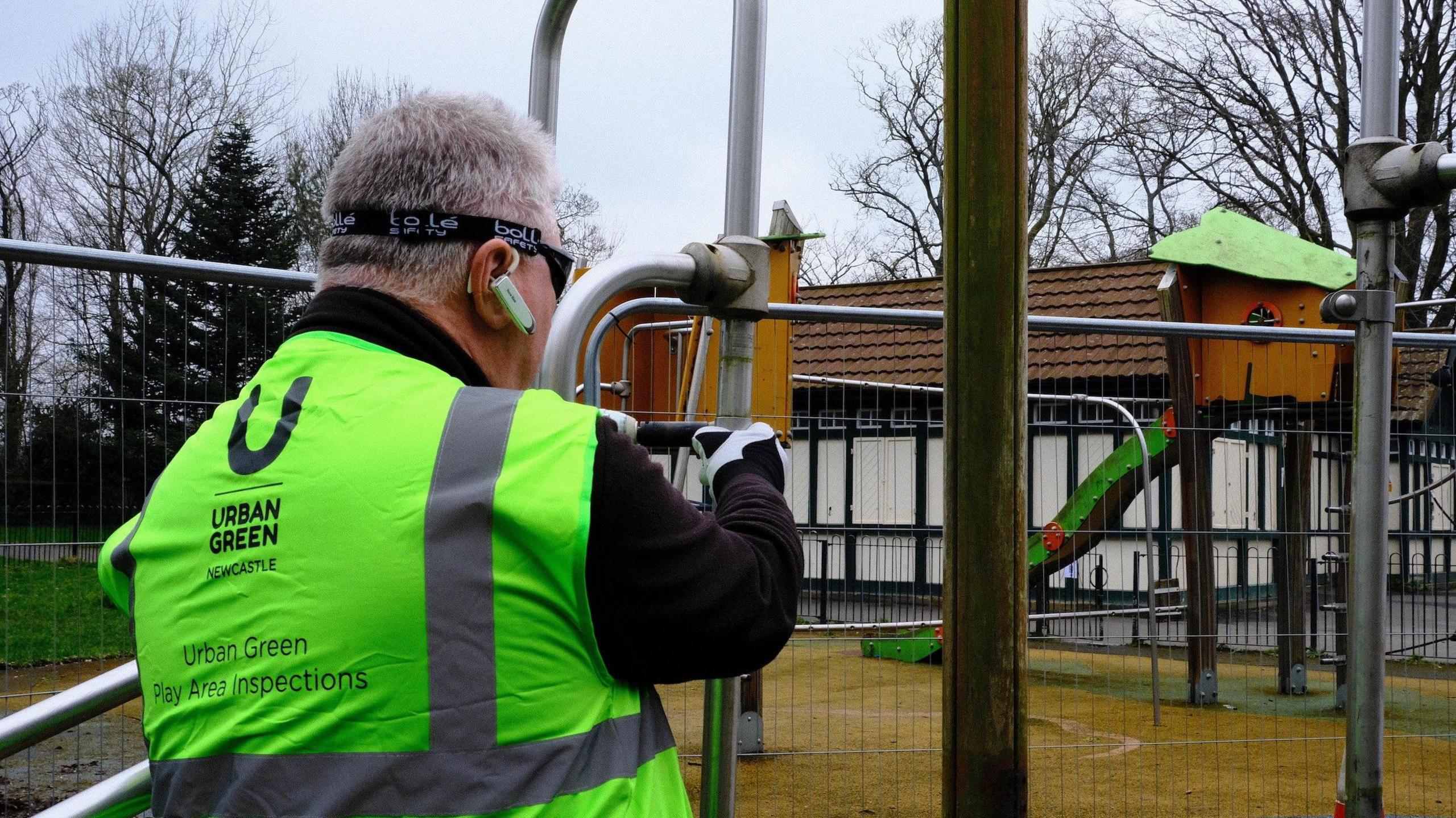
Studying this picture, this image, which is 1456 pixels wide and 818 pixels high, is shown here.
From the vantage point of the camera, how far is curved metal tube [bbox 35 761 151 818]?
1.80m

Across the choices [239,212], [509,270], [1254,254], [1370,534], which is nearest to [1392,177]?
[1370,534]

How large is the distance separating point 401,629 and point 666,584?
10.9 inches

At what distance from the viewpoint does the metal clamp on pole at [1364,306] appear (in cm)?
307

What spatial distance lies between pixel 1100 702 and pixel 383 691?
6.27 m

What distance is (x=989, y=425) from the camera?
2.40m

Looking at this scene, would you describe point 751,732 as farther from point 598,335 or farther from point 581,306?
point 581,306

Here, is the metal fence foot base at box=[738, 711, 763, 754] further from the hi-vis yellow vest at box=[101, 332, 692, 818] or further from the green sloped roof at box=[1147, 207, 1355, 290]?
the hi-vis yellow vest at box=[101, 332, 692, 818]

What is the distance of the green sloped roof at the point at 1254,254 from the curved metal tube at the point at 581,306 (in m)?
6.49

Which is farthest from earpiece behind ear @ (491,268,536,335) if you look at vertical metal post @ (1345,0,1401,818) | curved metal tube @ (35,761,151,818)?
vertical metal post @ (1345,0,1401,818)

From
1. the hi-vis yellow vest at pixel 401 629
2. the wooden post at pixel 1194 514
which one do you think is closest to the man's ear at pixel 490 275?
the hi-vis yellow vest at pixel 401 629

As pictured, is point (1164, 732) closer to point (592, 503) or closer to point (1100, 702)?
point (1100, 702)

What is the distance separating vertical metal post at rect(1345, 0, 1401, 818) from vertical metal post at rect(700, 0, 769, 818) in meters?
1.72

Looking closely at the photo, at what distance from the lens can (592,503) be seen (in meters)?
1.31

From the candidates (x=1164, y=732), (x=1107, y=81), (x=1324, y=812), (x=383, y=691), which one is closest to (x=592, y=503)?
(x=383, y=691)
